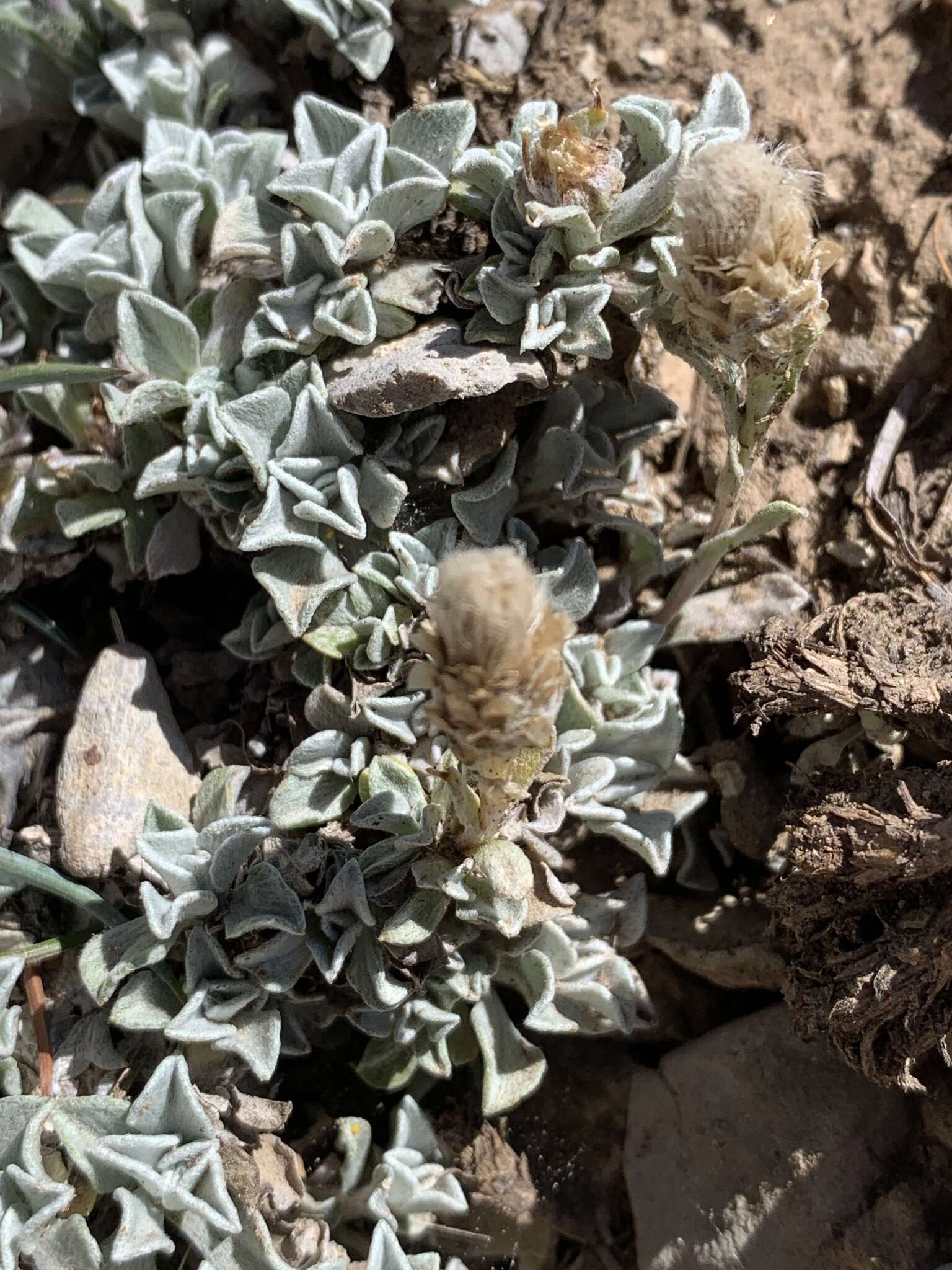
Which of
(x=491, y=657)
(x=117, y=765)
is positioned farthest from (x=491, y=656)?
(x=117, y=765)

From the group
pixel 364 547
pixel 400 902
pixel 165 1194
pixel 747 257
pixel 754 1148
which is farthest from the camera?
pixel 364 547

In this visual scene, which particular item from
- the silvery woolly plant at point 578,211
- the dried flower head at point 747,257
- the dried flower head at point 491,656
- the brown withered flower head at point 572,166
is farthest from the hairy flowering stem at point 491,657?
the brown withered flower head at point 572,166

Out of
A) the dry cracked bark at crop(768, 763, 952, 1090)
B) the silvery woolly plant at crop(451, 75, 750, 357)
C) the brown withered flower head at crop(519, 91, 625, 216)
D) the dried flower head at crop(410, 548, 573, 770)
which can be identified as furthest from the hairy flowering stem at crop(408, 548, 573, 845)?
the brown withered flower head at crop(519, 91, 625, 216)

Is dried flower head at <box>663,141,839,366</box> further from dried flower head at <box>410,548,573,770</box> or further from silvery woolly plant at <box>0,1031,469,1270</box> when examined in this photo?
silvery woolly plant at <box>0,1031,469,1270</box>

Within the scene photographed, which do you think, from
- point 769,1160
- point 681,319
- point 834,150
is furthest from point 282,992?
point 834,150

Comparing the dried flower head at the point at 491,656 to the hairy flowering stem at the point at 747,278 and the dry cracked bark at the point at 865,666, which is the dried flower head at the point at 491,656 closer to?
the hairy flowering stem at the point at 747,278

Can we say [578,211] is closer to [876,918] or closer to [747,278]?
[747,278]
